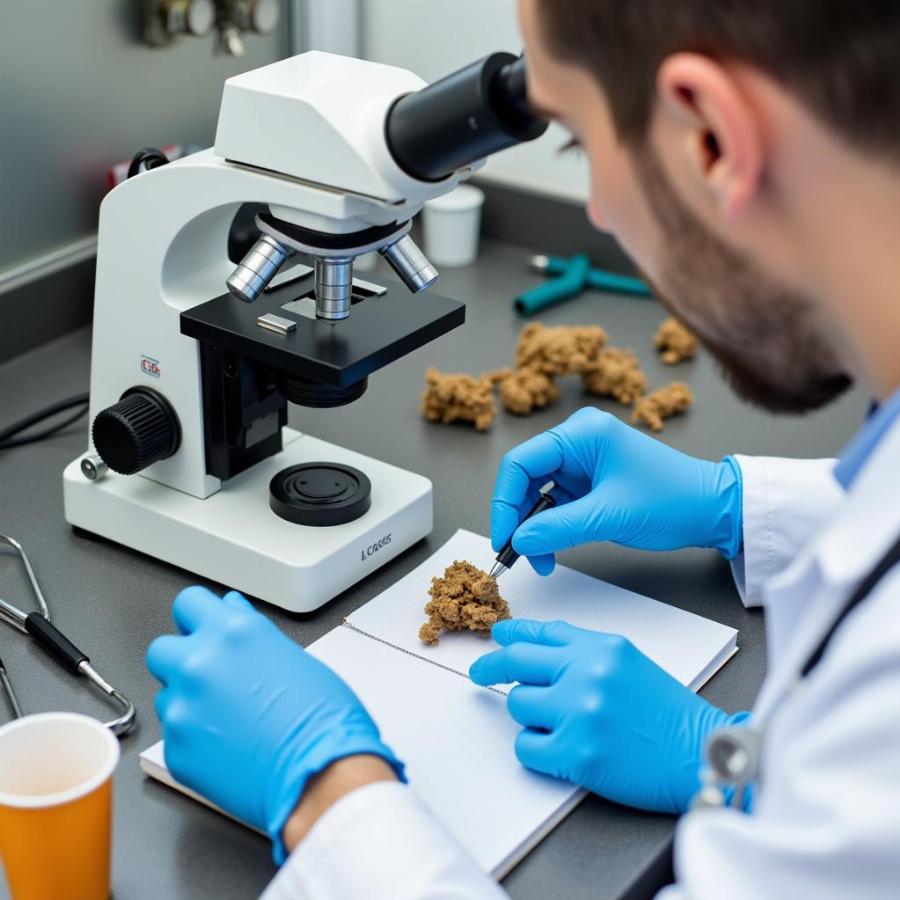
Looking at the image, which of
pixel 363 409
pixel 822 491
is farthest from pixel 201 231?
pixel 822 491

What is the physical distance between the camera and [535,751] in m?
1.03

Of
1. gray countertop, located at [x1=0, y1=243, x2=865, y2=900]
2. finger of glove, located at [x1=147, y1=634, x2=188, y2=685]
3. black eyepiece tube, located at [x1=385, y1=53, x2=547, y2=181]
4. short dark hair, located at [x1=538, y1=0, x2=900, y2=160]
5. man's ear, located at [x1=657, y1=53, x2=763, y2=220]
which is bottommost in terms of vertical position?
gray countertop, located at [x1=0, y1=243, x2=865, y2=900]

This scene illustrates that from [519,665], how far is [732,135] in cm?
52

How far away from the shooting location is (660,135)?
0.79 m

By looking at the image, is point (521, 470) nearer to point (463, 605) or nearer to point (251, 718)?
point (463, 605)

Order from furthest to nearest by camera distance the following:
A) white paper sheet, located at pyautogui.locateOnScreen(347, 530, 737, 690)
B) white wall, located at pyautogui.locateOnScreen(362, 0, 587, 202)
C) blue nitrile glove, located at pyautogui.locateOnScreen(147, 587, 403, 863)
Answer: white wall, located at pyautogui.locateOnScreen(362, 0, 587, 202), white paper sheet, located at pyautogui.locateOnScreen(347, 530, 737, 690), blue nitrile glove, located at pyautogui.locateOnScreen(147, 587, 403, 863)

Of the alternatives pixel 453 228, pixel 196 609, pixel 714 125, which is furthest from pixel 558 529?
pixel 453 228

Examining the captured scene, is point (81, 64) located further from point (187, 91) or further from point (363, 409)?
point (363, 409)

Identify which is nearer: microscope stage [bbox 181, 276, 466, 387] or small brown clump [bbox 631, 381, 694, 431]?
microscope stage [bbox 181, 276, 466, 387]

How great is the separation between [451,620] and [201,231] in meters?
0.46

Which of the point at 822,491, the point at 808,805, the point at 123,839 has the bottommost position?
the point at 123,839

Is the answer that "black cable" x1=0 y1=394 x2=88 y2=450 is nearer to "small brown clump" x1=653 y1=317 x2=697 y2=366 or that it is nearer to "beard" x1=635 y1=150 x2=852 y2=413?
"small brown clump" x1=653 y1=317 x2=697 y2=366

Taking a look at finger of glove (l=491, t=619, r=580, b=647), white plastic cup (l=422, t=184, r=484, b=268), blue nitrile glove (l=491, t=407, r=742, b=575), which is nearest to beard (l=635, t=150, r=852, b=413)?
finger of glove (l=491, t=619, r=580, b=647)

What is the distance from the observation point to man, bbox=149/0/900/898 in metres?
0.71
